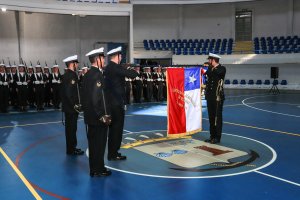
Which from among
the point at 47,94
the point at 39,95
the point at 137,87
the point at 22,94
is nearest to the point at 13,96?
the point at 22,94

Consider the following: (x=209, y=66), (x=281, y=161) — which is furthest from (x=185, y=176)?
(x=209, y=66)

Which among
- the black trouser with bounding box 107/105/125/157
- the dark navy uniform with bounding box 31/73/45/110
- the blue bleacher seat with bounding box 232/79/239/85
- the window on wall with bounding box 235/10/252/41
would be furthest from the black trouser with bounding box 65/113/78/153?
the window on wall with bounding box 235/10/252/41

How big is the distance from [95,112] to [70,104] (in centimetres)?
164

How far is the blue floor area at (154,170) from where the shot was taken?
4805 mm

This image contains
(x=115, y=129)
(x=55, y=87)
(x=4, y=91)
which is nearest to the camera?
(x=115, y=129)

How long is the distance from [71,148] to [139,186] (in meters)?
2.49

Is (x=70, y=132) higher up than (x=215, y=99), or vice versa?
(x=215, y=99)

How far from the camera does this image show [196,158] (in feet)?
21.3

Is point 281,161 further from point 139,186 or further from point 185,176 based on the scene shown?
point 139,186

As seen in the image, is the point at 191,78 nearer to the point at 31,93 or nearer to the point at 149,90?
the point at 149,90

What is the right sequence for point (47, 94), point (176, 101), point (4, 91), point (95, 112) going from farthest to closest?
point (47, 94), point (4, 91), point (176, 101), point (95, 112)

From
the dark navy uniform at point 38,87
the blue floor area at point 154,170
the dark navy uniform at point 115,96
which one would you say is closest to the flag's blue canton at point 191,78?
the blue floor area at point 154,170

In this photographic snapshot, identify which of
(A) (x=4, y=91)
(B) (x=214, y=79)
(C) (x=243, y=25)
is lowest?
(A) (x=4, y=91)

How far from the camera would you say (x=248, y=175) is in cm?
553
